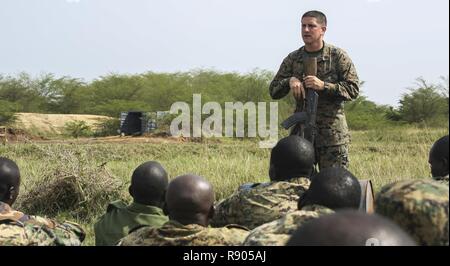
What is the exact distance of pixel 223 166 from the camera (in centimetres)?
840

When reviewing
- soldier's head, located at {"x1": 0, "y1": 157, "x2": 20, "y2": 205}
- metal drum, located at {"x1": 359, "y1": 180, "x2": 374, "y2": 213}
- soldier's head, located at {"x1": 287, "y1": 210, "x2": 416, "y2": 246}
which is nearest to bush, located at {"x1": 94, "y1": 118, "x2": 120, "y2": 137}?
soldier's head, located at {"x1": 0, "y1": 157, "x2": 20, "y2": 205}

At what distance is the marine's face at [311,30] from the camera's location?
4801mm

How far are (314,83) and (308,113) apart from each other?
26 centimetres

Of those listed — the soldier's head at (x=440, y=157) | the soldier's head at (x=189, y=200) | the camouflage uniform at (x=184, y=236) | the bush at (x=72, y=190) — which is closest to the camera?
the camouflage uniform at (x=184, y=236)

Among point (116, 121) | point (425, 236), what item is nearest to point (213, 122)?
point (116, 121)

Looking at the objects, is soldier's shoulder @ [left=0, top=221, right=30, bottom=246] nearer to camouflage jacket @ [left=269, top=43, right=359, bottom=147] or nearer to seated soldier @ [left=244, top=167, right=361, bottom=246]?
seated soldier @ [left=244, top=167, right=361, bottom=246]

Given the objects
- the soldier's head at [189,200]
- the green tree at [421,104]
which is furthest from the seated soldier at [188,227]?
the green tree at [421,104]

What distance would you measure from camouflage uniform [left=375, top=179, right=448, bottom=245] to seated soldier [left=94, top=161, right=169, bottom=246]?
208cm

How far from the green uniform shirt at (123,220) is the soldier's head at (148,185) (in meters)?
0.06

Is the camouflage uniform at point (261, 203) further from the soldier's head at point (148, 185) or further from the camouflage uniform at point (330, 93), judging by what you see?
the camouflage uniform at point (330, 93)

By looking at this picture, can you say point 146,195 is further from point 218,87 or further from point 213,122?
point 218,87
